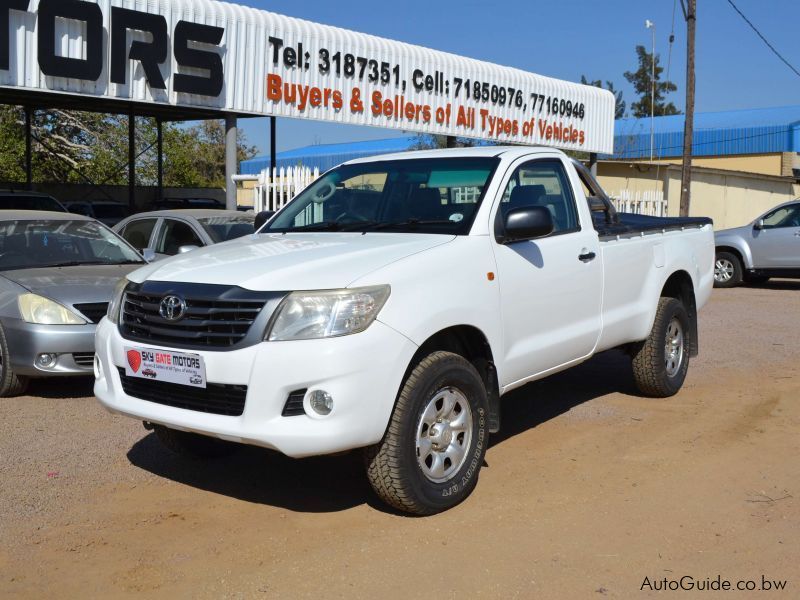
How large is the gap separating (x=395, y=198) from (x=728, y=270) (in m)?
13.7

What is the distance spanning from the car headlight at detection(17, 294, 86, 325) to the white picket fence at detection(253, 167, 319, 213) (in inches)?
345

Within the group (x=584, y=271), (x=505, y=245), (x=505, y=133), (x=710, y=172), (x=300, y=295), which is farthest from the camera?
(x=710, y=172)

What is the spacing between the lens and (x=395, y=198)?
5.86 m

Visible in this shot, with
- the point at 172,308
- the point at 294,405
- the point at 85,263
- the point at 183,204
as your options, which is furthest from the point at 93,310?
the point at 183,204

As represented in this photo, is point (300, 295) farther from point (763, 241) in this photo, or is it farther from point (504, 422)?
point (763, 241)

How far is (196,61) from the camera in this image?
14.9 meters

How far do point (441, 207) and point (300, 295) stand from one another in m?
1.53

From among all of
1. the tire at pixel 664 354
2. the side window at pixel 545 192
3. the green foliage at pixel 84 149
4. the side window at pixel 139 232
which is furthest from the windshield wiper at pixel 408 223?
the green foliage at pixel 84 149

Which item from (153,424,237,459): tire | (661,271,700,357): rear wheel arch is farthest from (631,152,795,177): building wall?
(153,424,237,459): tire

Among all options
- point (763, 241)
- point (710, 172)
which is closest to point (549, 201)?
point (763, 241)

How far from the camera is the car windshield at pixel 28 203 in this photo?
54.3 feet

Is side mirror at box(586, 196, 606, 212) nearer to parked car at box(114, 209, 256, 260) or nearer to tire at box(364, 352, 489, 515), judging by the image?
tire at box(364, 352, 489, 515)

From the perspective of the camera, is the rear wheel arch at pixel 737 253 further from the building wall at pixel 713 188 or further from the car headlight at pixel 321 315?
the car headlight at pixel 321 315

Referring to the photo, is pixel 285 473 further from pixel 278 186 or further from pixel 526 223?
pixel 278 186
